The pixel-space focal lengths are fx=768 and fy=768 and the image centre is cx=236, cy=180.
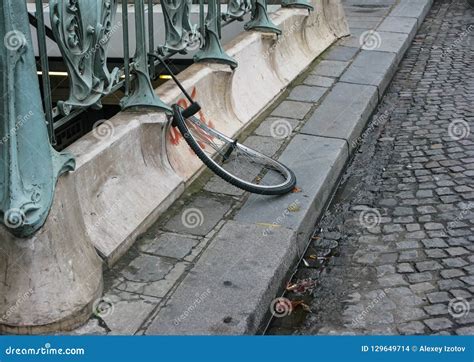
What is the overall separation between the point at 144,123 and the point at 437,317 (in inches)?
82.8

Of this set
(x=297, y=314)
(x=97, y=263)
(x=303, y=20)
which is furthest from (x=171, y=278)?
(x=303, y=20)

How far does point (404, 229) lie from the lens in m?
5.14

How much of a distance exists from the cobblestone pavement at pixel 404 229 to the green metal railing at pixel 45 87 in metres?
1.50

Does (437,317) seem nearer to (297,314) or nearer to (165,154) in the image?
(297,314)

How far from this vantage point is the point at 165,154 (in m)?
5.10

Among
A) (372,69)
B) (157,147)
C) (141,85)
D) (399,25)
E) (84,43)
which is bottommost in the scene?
(399,25)

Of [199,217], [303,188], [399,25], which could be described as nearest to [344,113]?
[303,188]

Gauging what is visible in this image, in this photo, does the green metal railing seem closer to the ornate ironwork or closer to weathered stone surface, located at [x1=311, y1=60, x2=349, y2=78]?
the ornate ironwork

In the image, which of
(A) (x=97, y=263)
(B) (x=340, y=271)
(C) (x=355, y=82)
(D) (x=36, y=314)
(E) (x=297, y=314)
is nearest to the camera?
(D) (x=36, y=314)

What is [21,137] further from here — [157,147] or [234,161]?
[234,161]

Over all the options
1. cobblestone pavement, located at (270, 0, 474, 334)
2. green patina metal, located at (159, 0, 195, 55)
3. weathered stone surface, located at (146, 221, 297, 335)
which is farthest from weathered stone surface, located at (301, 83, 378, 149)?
weathered stone surface, located at (146, 221, 297, 335)

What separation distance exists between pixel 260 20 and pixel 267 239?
3362 mm

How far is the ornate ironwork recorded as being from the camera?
3.91 metres

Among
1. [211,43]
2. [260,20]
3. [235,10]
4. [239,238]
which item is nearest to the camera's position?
[239,238]
